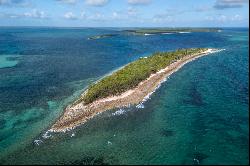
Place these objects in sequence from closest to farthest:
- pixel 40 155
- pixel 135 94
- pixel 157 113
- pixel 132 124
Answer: pixel 40 155
pixel 132 124
pixel 157 113
pixel 135 94

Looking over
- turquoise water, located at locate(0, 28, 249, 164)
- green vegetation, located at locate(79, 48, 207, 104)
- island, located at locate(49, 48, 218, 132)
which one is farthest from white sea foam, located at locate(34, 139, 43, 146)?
green vegetation, located at locate(79, 48, 207, 104)

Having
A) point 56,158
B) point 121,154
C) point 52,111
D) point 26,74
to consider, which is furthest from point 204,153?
point 26,74

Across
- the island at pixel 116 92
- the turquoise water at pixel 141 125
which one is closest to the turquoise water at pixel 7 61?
the turquoise water at pixel 141 125

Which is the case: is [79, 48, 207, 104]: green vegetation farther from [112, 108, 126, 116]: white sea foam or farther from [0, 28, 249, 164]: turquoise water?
[112, 108, 126, 116]: white sea foam

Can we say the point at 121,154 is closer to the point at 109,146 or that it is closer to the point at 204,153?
the point at 109,146

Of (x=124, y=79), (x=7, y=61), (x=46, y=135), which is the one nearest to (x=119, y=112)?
(x=46, y=135)

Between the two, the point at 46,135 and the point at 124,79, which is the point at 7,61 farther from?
the point at 46,135

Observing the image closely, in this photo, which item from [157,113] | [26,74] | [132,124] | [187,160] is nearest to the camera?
[187,160]

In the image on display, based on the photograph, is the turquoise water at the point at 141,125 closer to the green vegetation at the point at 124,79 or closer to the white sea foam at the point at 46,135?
the white sea foam at the point at 46,135
